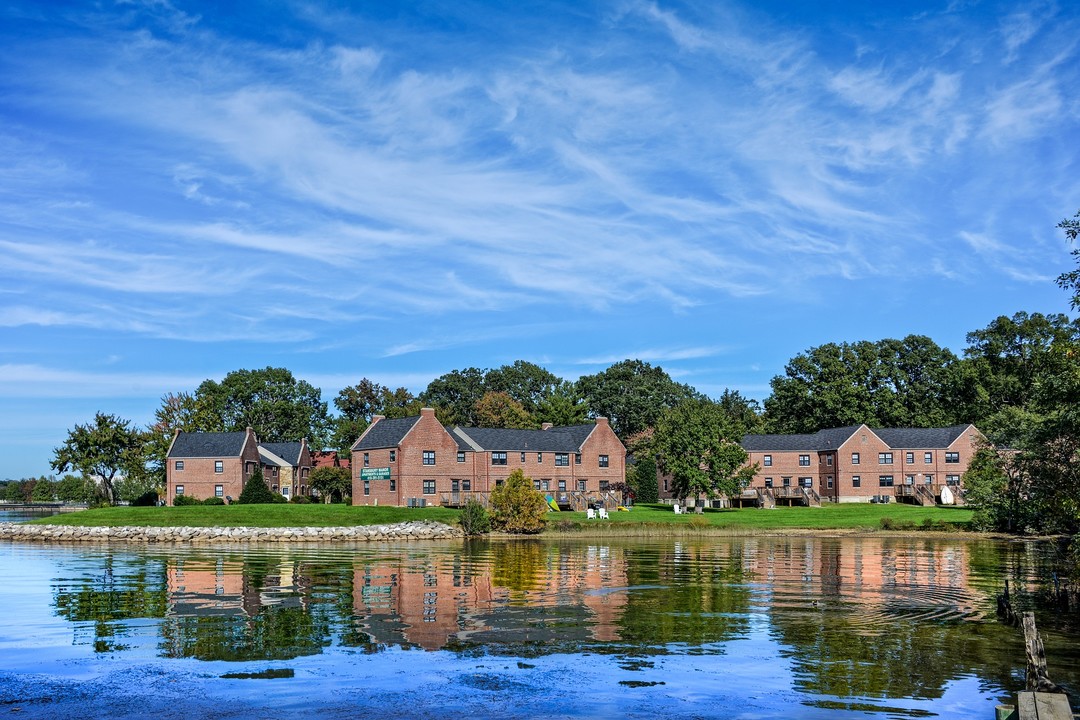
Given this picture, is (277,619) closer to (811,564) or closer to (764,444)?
(811,564)

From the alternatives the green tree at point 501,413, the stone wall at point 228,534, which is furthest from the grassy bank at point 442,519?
the green tree at point 501,413

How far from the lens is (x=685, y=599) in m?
33.9

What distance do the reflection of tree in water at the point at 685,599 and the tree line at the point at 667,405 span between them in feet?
99.9

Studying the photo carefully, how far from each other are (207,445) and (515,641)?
283 feet

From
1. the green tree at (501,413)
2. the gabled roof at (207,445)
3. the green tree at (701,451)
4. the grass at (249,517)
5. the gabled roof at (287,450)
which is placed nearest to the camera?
the grass at (249,517)

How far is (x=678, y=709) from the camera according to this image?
18.0 m

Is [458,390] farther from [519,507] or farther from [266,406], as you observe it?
[519,507]

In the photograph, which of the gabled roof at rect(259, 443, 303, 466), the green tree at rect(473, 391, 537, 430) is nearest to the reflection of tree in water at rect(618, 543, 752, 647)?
the green tree at rect(473, 391, 537, 430)

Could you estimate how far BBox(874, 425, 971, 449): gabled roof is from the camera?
358 feet

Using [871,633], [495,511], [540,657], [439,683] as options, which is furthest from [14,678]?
[495,511]

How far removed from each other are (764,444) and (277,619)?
9171 centimetres

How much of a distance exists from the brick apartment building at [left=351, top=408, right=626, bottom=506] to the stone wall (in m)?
16.9

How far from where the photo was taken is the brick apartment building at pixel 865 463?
108 meters

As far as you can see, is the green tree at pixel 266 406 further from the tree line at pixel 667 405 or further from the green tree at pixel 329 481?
the green tree at pixel 329 481
